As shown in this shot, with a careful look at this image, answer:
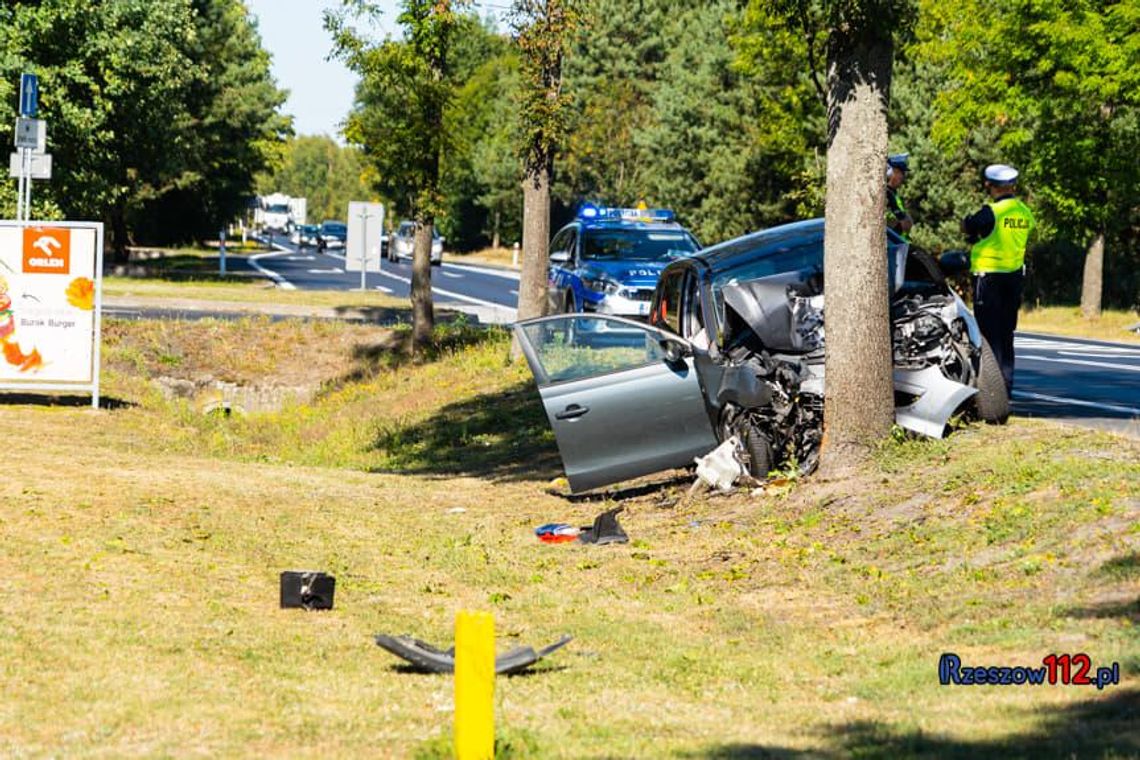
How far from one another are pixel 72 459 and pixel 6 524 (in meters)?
4.33

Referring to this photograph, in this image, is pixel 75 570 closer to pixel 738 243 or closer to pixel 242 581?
pixel 242 581

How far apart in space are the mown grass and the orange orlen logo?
20.1m

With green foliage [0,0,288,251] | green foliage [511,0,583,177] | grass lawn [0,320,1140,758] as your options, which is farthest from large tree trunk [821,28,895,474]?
green foliage [0,0,288,251]

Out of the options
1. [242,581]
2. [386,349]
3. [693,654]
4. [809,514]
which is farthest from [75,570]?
[386,349]

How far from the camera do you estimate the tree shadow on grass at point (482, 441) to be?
17156mm

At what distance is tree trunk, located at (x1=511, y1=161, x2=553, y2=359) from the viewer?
22891mm

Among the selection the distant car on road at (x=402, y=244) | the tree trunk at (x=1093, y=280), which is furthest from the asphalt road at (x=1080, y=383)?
the distant car on road at (x=402, y=244)

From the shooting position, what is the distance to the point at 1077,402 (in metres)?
16.7

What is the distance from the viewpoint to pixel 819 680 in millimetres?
7184

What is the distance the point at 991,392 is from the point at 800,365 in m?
1.46

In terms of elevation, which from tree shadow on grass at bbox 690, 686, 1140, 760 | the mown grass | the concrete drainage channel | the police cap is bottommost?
the concrete drainage channel

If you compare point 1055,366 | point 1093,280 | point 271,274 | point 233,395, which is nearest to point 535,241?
point 233,395

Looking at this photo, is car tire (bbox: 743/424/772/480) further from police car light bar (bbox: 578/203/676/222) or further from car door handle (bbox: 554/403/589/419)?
police car light bar (bbox: 578/203/676/222)

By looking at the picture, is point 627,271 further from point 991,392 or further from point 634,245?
point 991,392
